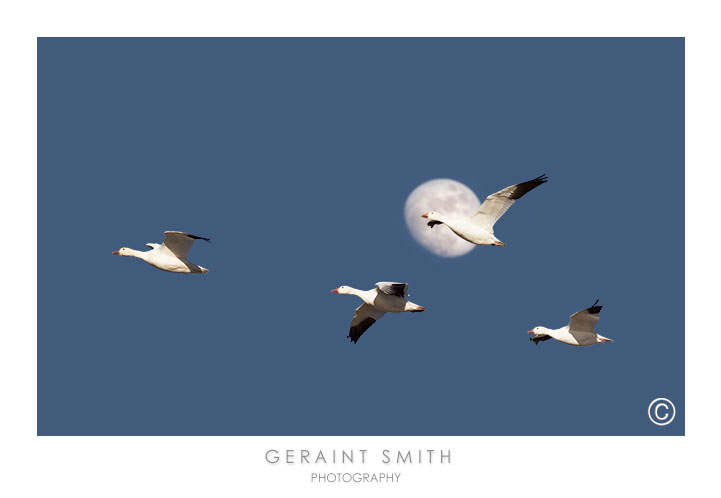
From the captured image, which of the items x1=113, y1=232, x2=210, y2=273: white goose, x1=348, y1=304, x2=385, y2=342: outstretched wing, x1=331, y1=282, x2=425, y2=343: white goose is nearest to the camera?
x1=331, y1=282, x2=425, y2=343: white goose

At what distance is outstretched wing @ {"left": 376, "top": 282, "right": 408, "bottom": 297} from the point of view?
31181 mm

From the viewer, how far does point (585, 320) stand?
105 feet

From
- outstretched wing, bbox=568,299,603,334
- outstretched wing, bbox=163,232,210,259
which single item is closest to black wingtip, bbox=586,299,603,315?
outstretched wing, bbox=568,299,603,334

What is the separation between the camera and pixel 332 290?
1309 inches

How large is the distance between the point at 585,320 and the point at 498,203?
372cm

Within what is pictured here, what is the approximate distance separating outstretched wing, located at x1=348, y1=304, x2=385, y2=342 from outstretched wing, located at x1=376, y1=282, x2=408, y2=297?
279cm

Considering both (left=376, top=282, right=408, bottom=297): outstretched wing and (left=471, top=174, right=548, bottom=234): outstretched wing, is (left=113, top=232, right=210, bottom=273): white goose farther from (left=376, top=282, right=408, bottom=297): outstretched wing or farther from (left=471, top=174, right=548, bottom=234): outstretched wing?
(left=471, top=174, right=548, bottom=234): outstretched wing

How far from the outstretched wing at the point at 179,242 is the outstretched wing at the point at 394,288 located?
4725 millimetres

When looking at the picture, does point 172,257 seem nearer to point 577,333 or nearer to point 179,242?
point 179,242
